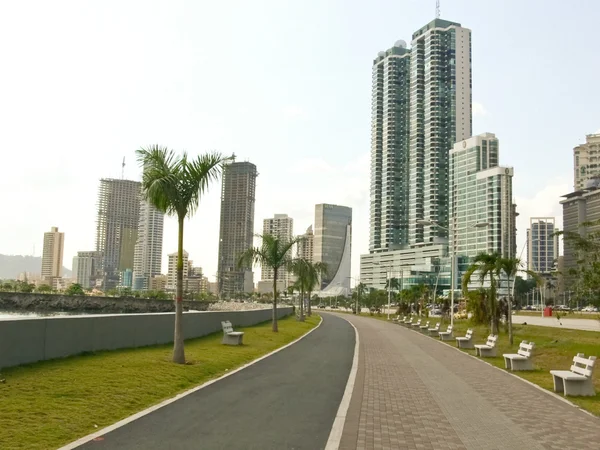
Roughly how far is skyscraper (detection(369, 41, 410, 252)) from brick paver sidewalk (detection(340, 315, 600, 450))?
156 metres

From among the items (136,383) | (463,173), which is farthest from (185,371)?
(463,173)

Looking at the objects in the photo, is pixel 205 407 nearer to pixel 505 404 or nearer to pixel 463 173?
pixel 505 404

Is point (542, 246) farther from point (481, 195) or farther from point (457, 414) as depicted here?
point (457, 414)

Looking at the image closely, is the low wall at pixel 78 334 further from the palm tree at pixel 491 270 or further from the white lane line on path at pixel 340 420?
the palm tree at pixel 491 270

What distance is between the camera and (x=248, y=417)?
28.5ft

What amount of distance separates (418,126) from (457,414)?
515 feet

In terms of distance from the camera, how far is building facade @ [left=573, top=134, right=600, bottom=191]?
603ft

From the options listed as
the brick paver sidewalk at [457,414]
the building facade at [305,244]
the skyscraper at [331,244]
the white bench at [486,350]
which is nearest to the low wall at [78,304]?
the building facade at [305,244]

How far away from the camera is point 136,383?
1095cm

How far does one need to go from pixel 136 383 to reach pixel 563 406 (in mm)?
7713

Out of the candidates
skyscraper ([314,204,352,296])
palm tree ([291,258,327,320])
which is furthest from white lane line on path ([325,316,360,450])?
skyscraper ([314,204,352,296])

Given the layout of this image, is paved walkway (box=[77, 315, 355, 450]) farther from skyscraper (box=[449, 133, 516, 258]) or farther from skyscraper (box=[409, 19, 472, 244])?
skyscraper (box=[409, 19, 472, 244])

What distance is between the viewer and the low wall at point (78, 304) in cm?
10790

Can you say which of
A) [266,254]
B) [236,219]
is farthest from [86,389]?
[236,219]
